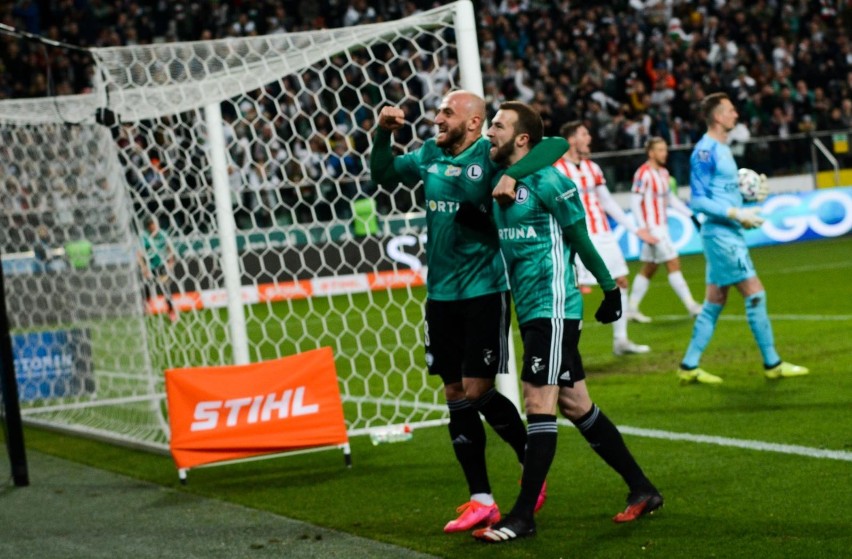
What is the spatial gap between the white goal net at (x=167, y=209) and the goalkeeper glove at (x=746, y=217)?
1998 millimetres

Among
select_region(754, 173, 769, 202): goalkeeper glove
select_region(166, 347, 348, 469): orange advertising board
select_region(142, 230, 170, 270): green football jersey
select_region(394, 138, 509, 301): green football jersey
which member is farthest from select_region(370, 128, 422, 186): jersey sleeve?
select_region(754, 173, 769, 202): goalkeeper glove

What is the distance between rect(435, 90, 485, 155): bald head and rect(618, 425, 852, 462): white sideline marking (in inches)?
93.0

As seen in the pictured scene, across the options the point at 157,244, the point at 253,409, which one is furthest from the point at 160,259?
the point at 253,409

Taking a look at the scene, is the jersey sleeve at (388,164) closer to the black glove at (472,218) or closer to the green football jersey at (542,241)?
the black glove at (472,218)

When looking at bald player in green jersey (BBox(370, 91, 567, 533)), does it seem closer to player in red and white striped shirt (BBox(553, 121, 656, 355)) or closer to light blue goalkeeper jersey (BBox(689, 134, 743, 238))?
light blue goalkeeper jersey (BBox(689, 134, 743, 238))

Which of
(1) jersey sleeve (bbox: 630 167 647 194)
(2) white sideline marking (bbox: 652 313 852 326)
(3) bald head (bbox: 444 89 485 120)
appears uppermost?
(3) bald head (bbox: 444 89 485 120)

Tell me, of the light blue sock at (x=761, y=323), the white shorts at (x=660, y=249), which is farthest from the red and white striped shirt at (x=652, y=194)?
the light blue sock at (x=761, y=323)

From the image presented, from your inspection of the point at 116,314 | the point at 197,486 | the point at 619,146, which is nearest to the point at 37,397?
the point at 116,314

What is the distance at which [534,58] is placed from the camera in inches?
1075

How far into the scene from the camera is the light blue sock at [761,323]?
340 inches

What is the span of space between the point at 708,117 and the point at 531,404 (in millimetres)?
3921

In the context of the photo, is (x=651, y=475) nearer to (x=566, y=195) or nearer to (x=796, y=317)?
(x=566, y=195)

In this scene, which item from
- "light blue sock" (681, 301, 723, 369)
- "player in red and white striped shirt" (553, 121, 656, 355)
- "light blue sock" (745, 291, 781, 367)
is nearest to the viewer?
"light blue sock" (745, 291, 781, 367)

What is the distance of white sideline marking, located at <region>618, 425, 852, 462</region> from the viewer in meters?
6.33
